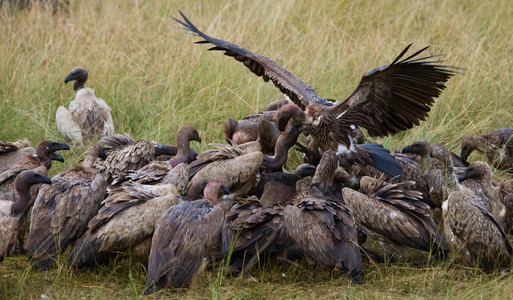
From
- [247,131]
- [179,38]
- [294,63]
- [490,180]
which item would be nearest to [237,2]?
[179,38]

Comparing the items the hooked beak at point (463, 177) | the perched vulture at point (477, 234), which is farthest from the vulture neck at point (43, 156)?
the hooked beak at point (463, 177)

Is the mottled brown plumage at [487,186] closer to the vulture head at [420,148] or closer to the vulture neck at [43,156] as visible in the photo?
the vulture head at [420,148]

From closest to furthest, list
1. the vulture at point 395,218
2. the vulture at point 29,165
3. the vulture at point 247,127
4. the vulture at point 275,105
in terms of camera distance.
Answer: the vulture at point 395,218 < the vulture at point 29,165 < the vulture at point 247,127 < the vulture at point 275,105

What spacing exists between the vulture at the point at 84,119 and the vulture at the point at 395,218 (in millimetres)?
3594

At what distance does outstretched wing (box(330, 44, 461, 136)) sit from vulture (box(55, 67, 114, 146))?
297 centimetres

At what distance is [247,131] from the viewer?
25.5 feet

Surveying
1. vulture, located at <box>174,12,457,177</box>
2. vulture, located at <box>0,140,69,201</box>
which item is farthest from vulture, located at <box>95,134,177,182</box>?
vulture, located at <box>174,12,457,177</box>

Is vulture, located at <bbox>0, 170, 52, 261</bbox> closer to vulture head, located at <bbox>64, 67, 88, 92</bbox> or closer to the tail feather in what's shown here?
the tail feather

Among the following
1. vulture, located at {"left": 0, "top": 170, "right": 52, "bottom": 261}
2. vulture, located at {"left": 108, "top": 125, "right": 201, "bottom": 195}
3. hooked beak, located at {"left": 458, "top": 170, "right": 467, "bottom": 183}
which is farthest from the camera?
hooked beak, located at {"left": 458, "top": 170, "right": 467, "bottom": 183}

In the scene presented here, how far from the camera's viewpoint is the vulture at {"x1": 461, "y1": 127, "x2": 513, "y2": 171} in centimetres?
753

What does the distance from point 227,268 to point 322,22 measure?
20.1 feet

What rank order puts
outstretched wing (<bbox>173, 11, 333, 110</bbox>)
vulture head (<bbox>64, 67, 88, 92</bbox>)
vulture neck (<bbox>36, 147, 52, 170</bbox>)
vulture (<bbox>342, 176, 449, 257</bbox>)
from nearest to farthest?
vulture (<bbox>342, 176, 449, 257</bbox>) → vulture neck (<bbox>36, 147, 52, 170</bbox>) → outstretched wing (<bbox>173, 11, 333, 110</bbox>) → vulture head (<bbox>64, 67, 88, 92</bbox>)

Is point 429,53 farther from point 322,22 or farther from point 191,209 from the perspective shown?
point 191,209

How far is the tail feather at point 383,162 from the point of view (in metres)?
6.60
